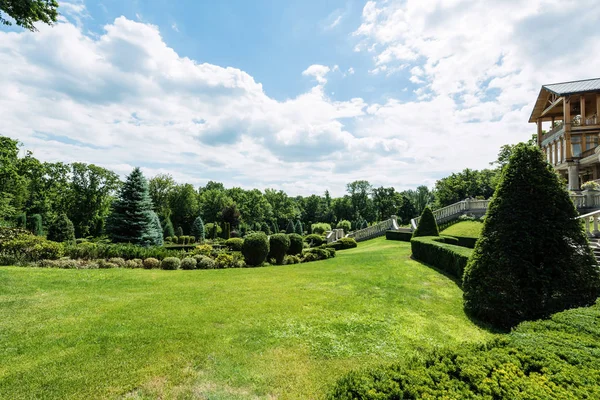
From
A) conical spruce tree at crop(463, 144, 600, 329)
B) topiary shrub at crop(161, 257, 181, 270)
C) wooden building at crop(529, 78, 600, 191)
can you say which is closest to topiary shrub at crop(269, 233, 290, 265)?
topiary shrub at crop(161, 257, 181, 270)

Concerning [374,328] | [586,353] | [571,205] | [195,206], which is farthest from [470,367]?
[195,206]

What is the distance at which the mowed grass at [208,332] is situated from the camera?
3.88 metres

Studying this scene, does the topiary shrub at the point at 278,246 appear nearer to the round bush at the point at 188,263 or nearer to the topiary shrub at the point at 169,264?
the round bush at the point at 188,263

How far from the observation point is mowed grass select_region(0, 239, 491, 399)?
388 cm

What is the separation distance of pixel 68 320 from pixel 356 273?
27.6ft

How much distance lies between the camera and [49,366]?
4199 mm

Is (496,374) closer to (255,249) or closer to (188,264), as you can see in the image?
(255,249)

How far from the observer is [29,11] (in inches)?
252

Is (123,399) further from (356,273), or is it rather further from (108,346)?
(356,273)

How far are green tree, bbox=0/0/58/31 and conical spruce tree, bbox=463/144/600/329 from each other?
468 inches

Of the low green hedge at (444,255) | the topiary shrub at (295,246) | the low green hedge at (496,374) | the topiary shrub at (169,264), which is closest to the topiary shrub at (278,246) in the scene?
the topiary shrub at (295,246)

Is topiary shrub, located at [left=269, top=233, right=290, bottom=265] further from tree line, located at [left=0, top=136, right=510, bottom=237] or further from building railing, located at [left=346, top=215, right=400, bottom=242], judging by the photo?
tree line, located at [left=0, top=136, right=510, bottom=237]

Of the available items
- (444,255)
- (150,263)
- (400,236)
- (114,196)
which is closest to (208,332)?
(444,255)

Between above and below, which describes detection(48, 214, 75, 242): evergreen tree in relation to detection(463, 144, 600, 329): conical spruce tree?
below
